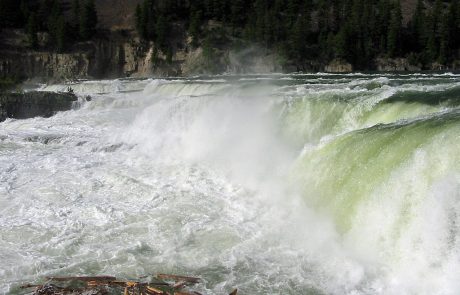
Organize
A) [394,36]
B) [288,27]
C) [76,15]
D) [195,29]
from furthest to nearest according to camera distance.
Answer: [288,27] < [76,15] < [195,29] < [394,36]

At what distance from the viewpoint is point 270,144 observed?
597 inches

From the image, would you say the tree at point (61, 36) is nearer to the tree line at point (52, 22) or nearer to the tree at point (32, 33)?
the tree line at point (52, 22)

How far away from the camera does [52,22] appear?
217ft

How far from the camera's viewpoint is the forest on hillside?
64.2m

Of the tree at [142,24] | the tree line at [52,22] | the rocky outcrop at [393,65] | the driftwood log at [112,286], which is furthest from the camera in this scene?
the tree at [142,24]

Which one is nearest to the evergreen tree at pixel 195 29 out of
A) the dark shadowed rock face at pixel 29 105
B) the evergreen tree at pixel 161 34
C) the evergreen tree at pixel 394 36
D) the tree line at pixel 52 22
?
the evergreen tree at pixel 161 34

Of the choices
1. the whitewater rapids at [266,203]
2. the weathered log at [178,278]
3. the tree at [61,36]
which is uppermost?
the tree at [61,36]

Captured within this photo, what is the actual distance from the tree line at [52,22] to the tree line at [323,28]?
25.3 ft

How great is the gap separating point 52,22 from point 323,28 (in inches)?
1594

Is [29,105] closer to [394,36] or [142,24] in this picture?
[142,24]

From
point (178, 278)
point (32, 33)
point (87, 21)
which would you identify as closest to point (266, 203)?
point (178, 278)

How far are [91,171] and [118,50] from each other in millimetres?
57809

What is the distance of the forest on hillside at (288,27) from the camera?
64.2 m

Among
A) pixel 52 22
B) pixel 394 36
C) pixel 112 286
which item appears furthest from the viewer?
pixel 52 22
